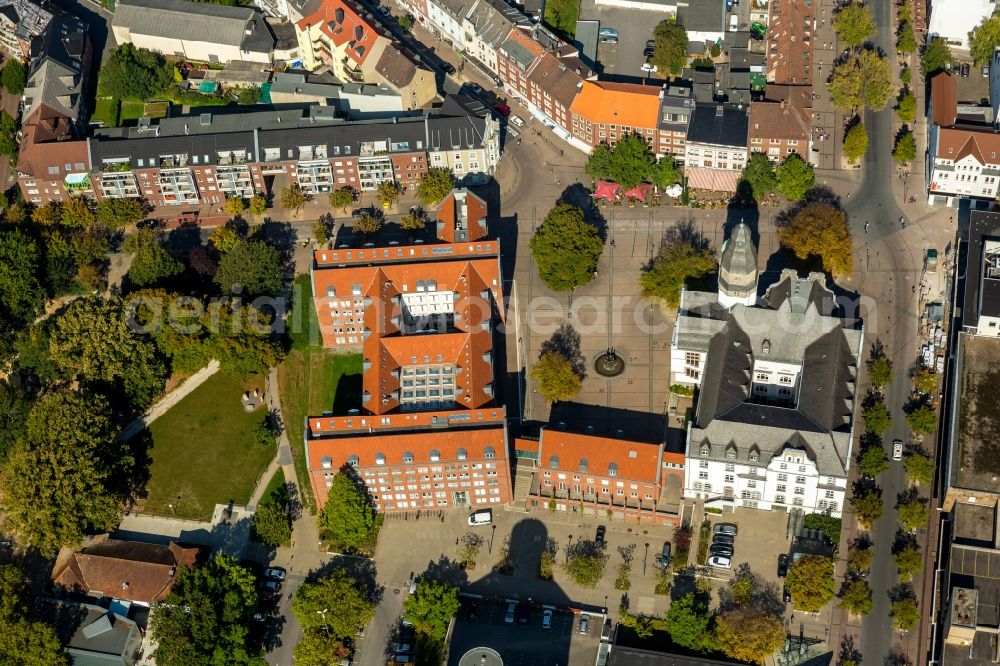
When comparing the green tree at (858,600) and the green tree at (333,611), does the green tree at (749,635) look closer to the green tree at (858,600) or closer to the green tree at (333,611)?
the green tree at (858,600)

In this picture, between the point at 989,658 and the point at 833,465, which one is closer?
the point at 989,658

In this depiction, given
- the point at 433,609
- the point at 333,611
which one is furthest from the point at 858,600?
the point at 333,611

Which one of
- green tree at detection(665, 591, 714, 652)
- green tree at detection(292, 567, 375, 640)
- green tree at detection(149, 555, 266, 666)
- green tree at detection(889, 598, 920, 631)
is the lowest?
green tree at detection(149, 555, 266, 666)

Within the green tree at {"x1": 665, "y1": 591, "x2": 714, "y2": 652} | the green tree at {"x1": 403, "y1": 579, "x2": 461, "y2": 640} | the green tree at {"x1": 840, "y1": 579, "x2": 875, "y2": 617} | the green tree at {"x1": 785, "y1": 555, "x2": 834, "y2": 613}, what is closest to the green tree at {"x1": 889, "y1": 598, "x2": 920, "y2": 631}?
the green tree at {"x1": 840, "y1": 579, "x2": 875, "y2": 617}

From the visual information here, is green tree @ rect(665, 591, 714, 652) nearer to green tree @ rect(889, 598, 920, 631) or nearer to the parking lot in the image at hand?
the parking lot

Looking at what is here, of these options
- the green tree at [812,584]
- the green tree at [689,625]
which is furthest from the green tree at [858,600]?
the green tree at [689,625]

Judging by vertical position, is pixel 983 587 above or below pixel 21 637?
above

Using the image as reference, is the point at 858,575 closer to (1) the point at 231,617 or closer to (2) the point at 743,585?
(2) the point at 743,585

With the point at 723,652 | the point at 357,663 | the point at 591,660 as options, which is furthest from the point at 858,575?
the point at 357,663
